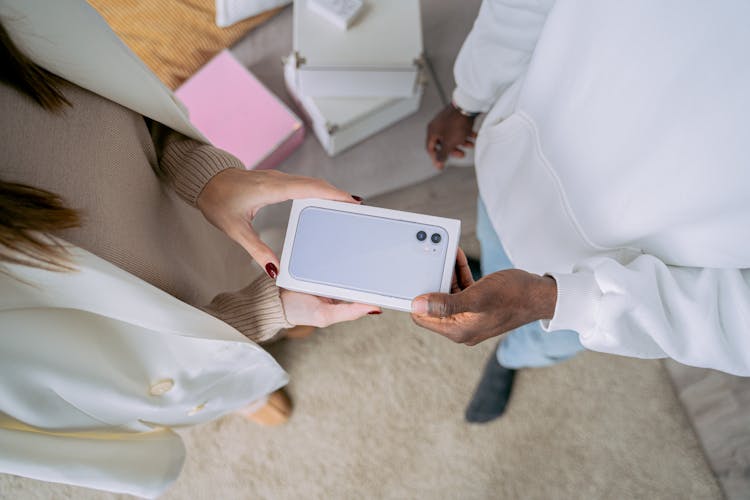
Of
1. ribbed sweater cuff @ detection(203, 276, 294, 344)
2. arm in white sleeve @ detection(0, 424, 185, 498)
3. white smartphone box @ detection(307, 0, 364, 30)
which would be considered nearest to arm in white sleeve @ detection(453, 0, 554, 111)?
white smartphone box @ detection(307, 0, 364, 30)

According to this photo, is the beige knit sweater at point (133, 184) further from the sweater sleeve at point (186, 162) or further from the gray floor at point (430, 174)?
the gray floor at point (430, 174)

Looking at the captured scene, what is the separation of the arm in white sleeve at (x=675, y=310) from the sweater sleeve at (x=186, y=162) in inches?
20.4

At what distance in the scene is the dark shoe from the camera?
1340 millimetres

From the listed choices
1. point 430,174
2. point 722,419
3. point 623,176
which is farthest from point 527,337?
point 722,419

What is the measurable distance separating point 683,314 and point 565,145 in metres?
0.26

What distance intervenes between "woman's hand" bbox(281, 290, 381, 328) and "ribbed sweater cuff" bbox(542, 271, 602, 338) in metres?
0.25

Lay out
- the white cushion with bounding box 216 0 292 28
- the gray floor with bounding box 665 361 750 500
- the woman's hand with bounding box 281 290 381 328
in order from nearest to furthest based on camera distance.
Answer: the woman's hand with bounding box 281 290 381 328
the white cushion with bounding box 216 0 292 28
the gray floor with bounding box 665 361 750 500

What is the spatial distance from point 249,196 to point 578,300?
0.46 m

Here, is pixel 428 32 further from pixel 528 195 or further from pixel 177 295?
pixel 177 295

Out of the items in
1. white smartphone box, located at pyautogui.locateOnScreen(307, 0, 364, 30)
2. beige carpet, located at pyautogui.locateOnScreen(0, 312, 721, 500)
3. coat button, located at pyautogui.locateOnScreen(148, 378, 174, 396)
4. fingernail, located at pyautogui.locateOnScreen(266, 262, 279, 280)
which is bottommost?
beige carpet, located at pyautogui.locateOnScreen(0, 312, 721, 500)

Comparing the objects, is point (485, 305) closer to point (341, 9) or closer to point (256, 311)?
point (256, 311)

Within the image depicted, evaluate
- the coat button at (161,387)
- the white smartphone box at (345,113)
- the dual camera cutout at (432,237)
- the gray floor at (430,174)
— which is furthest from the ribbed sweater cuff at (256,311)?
the white smartphone box at (345,113)

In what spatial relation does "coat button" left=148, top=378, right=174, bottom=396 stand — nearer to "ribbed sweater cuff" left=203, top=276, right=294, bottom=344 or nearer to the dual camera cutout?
"ribbed sweater cuff" left=203, top=276, right=294, bottom=344

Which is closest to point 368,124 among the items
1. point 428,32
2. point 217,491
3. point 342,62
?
point 342,62
